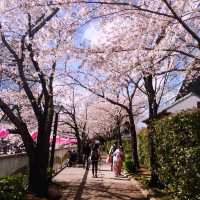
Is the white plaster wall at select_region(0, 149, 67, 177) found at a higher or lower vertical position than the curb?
higher

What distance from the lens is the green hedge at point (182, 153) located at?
10070mm

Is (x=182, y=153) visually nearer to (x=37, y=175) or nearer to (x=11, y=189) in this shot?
(x=11, y=189)

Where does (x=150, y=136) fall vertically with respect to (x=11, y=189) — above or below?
above

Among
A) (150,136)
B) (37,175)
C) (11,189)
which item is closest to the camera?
(11,189)

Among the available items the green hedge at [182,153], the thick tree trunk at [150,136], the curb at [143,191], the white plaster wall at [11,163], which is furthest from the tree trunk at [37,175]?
the thick tree trunk at [150,136]

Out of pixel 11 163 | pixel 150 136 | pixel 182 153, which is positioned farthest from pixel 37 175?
pixel 182 153

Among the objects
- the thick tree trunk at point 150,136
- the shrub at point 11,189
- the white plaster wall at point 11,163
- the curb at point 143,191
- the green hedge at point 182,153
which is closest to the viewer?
the shrub at point 11,189

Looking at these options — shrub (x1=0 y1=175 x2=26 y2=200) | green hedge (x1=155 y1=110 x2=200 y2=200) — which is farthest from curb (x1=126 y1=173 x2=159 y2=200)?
shrub (x1=0 y1=175 x2=26 y2=200)

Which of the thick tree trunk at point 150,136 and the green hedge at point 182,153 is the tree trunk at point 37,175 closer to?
the green hedge at point 182,153

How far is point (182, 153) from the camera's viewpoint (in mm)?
10797

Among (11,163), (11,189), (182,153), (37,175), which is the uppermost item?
(11,163)

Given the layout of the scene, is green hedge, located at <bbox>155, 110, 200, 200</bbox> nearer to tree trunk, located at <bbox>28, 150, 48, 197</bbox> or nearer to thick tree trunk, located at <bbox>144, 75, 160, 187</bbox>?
thick tree trunk, located at <bbox>144, 75, 160, 187</bbox>

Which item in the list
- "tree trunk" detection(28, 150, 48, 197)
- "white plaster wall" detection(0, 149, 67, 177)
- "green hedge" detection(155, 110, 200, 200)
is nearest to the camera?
"green hedge" detection(155, 110, 200, 200)

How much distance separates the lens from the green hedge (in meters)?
10.1
